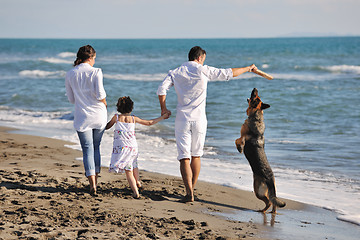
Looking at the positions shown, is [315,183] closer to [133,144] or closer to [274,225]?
[274,225]

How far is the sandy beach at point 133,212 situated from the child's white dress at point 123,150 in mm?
365

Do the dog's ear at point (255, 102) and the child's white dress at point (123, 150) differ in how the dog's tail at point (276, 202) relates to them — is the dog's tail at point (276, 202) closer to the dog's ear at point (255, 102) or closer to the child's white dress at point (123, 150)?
the dog's ear at point (255, 102)

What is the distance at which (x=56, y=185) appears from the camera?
5.50 metres

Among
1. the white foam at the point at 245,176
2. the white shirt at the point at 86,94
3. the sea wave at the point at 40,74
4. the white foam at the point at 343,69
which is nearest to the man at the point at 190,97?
the white shirt at the point at 86,94

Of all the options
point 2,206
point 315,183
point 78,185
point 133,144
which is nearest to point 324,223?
point 315,183

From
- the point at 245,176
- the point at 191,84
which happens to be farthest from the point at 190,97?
the point at 245,176

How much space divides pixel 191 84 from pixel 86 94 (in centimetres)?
122

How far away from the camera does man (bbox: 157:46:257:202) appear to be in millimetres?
5121

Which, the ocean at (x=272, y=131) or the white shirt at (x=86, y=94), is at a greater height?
the white shirt at (x=86, y=94)

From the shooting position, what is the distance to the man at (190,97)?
512 cm

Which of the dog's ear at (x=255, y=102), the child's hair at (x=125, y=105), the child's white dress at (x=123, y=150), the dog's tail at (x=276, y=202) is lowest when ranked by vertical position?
the dog's tail at (x=276, y=202)

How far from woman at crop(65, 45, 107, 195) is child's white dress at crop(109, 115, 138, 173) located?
22cm

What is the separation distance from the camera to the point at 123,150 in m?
5.22

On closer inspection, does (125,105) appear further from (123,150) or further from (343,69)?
(343,69)
